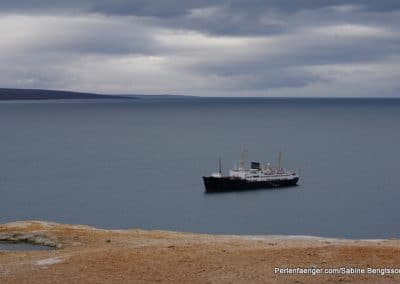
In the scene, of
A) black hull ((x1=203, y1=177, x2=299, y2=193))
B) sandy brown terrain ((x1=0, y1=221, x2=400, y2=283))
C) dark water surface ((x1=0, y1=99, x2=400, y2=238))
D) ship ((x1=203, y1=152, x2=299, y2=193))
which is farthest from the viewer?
ship ((x1=203, y1=152, x2=299, y2=193))

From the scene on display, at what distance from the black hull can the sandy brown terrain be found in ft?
249

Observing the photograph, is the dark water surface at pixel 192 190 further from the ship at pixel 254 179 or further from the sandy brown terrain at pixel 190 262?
the sandy brown terrain at pixel 190 262

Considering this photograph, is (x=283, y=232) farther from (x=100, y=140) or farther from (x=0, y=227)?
(x=100, y=140)

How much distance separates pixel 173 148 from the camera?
534 feet

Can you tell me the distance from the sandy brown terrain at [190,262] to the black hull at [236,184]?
76.0 meters

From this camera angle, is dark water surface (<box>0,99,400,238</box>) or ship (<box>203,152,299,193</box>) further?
ship (<box>203,152,299,193</box>)

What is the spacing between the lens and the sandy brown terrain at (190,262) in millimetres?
18906

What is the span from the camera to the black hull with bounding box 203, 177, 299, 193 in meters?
101

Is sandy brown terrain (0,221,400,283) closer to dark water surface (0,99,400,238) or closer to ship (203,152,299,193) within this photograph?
dark water surface (0,99,400,238)

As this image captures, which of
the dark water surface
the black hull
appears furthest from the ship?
the dark water surface

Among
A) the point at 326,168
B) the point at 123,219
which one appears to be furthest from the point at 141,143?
the point at 123,219

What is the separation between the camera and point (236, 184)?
10494 cm

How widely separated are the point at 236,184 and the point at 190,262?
84516 mm

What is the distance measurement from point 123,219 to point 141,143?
10008cm
